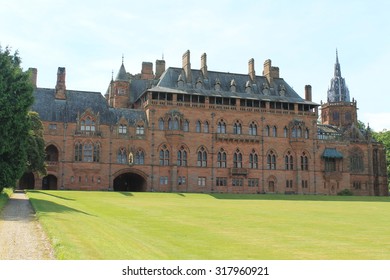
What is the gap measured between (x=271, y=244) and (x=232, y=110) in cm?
6251

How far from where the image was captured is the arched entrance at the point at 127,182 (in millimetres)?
80781

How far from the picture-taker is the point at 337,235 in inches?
967

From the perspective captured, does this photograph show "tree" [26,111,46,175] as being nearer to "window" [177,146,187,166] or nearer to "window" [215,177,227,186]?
"window" [177,146,187,166]

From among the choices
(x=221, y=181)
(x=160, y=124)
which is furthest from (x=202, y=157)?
(x=160, y=124)

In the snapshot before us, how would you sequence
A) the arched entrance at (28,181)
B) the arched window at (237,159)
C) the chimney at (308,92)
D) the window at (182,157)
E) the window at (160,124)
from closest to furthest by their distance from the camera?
the arched entrance at (28,181) → the window at (160,124) → the window at (182,157) → the arched window at (237,159) → the chimney at (308,92)

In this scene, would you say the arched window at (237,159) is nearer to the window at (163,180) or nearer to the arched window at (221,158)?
the arched window at (221,158)

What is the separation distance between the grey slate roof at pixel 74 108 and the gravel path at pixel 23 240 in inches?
1919

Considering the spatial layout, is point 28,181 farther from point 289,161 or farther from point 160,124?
point 289,161

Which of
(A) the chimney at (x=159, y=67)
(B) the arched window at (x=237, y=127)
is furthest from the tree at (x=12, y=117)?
(A) the chimney at (x=159, y=67)

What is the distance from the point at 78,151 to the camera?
74375 millimetres

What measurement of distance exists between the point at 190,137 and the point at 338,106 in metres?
47.3

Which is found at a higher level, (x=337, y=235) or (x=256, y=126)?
(x=256, y=126)
